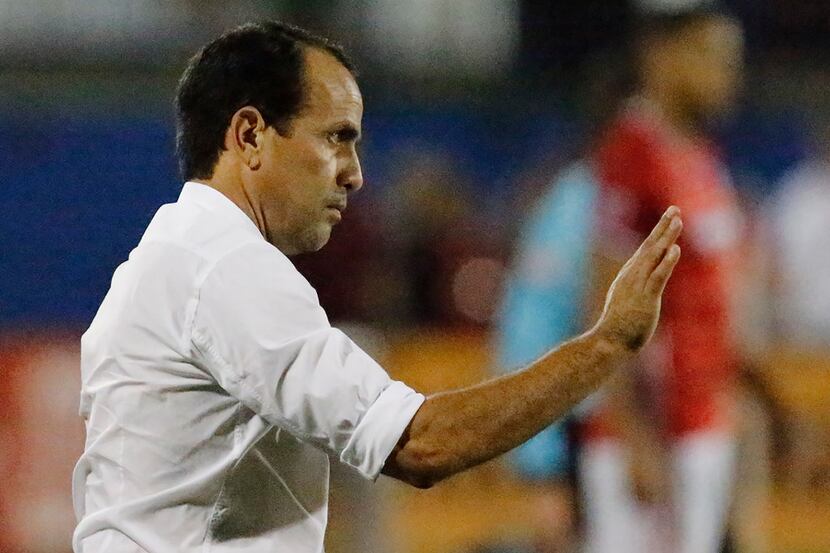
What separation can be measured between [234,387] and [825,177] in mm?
5512

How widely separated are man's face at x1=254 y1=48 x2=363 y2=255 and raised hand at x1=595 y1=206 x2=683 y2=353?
49cm

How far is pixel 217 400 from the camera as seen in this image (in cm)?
221

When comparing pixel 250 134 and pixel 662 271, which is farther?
pixel 250 134

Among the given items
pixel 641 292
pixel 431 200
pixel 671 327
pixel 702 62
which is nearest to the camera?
pixel 641 292

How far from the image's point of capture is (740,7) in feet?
24.7

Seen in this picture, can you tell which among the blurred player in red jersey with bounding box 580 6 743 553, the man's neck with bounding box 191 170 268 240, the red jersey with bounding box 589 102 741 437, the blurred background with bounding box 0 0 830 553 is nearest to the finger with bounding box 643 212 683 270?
the man's neck with bounding box 191 170 268 240

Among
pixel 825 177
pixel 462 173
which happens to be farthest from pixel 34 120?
pixel 825 177

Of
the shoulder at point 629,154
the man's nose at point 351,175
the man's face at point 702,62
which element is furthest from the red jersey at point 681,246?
the man's nose at point 351,175

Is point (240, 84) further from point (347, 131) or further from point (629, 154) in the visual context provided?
point (629, 154)

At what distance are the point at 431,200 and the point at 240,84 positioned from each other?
4.19m

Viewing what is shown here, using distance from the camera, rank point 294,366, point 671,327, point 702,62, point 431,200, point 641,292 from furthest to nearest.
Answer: point 431,200, point 671,327, point 702,62, point 641,292, point 294,366

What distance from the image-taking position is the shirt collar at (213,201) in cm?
227

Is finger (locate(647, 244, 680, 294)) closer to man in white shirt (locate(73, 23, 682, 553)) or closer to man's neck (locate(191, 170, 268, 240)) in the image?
man in white shirt (locate(73, 23, 682, 553))

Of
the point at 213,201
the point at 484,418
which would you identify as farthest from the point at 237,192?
the point at 484,418
